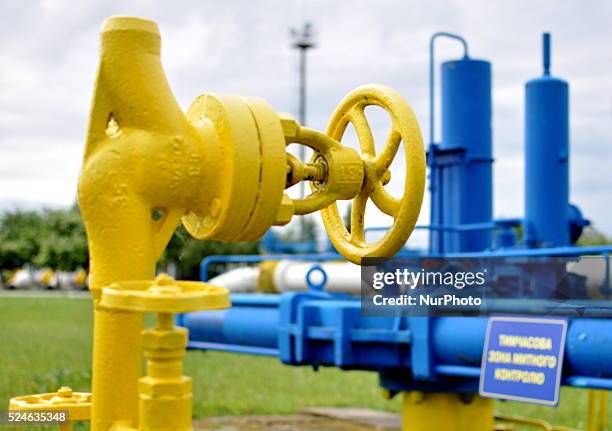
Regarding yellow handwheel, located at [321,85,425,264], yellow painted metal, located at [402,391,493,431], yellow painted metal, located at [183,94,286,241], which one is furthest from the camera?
yellow painted metal, located at [402,391,493,431]

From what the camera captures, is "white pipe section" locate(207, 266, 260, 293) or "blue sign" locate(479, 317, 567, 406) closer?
"blue sign" locate(479, 317, 567, 406)

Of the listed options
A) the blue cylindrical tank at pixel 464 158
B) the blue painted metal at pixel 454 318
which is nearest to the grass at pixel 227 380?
the blue painted metal at pixel 454 318

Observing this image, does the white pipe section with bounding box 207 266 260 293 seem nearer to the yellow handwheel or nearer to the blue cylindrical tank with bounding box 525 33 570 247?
the blue cylindrical tank with bounding box 525 33 570 247

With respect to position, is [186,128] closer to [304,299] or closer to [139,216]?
[139,216]

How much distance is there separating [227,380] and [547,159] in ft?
17.4

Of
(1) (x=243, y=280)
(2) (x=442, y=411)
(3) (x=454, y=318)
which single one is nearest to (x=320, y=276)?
(1) (x=243, y=280)

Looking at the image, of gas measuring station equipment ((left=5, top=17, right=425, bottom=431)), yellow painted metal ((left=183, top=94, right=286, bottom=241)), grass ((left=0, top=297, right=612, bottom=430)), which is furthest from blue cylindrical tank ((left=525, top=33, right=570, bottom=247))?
yellow painted metal ((left=183, top=94, right=286, bottom=241))

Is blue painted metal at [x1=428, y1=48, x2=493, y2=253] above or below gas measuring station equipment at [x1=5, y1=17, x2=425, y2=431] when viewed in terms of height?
above

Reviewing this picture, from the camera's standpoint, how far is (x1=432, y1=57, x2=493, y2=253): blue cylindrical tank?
688cm

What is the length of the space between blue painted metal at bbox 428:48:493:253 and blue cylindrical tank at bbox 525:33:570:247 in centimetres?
32

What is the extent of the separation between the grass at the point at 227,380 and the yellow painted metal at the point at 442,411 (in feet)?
9.26

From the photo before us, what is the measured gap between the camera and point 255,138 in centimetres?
208

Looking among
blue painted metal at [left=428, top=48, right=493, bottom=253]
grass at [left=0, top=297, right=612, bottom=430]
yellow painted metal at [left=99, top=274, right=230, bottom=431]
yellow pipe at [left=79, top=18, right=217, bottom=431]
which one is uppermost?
blue painted metal at [left=428, top=48, right=493, bottom=253]

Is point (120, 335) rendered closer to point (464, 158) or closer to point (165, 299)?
point (165, 299)
